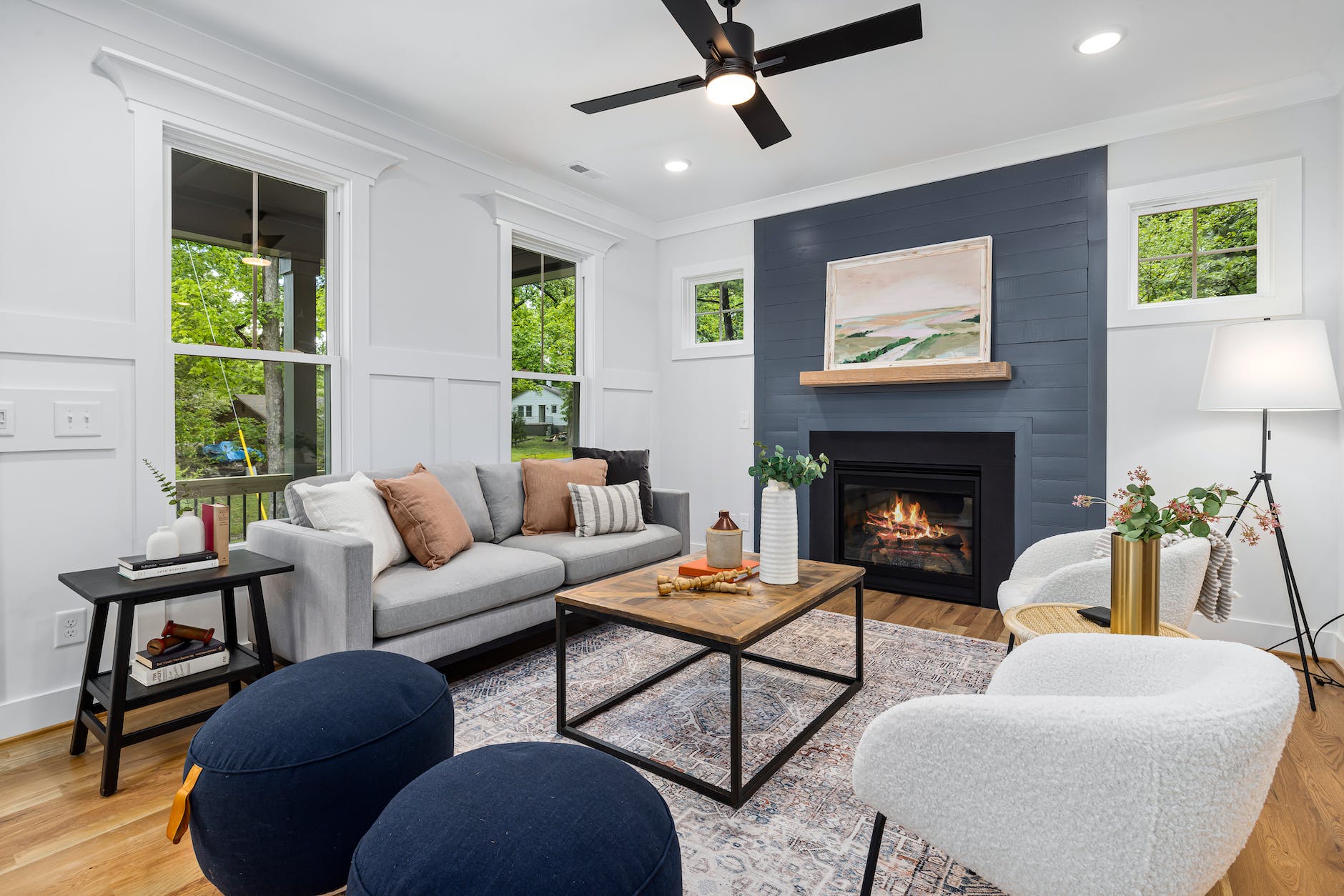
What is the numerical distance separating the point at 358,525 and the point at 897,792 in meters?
2.19

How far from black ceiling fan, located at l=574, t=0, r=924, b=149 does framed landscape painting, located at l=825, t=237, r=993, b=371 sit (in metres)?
1.79

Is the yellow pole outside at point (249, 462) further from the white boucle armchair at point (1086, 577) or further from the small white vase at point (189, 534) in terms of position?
the white boucle armchair at point (1086, 577)

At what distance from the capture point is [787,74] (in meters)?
2.93

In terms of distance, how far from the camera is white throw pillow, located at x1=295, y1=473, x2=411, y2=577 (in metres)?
2.52

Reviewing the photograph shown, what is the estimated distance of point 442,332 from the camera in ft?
11.8

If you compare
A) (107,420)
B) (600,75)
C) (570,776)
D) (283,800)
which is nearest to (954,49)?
(600,75)

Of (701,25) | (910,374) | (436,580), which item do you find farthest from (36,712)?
(910,374)

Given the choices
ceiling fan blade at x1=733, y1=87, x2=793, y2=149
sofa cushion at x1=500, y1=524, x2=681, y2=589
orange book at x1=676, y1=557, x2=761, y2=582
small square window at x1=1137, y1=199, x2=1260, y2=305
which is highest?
ceiling fan blade at x1=733, y1=87, x2=793, y2=149

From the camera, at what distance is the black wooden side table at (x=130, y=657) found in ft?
6.27

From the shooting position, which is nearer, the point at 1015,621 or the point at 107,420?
the point at 1015,621

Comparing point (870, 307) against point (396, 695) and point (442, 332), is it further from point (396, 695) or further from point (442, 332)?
point (396, 695)

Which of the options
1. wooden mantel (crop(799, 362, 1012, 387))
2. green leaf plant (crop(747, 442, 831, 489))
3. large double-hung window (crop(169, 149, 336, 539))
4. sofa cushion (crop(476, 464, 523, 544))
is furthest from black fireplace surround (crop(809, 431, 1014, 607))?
large double-hung window (crop(169, 149, 336, 539))

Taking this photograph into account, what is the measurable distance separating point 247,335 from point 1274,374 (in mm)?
4333

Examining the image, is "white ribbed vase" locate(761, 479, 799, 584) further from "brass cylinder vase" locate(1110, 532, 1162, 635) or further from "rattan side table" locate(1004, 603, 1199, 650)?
"brass cylinder vase" locate(1110, 532, 1162, 635)
